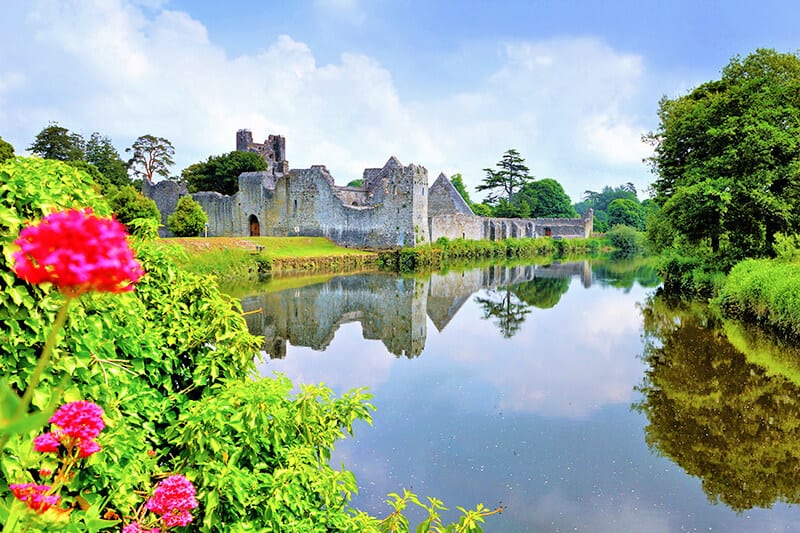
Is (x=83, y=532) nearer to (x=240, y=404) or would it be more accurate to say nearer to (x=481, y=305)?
(x=240, y=404)

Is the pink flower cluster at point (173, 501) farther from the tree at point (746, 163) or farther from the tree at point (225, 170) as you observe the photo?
the tree at point (225, 170)

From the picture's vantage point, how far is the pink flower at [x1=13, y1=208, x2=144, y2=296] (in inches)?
40.7

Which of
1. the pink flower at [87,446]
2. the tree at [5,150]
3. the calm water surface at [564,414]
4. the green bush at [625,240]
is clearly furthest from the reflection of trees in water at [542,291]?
the green bush at [625,240]

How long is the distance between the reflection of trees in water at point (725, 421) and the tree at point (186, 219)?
86.5ft

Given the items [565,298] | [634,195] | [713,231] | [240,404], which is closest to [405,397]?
[240,404]

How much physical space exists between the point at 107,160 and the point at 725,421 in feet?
186

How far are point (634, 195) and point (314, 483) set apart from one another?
146 metres

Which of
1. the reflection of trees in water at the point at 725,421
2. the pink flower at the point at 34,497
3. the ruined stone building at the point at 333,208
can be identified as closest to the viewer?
the pink flower at the point at 34,497

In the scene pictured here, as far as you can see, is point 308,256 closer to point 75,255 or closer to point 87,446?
point 87,446

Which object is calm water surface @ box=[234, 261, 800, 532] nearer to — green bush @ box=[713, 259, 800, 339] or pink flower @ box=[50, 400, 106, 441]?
green bush @ box=[713, 259, 800, 339]

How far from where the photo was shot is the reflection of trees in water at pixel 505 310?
44.7 feet

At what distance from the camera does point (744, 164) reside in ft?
54.7

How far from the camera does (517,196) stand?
72875 mm

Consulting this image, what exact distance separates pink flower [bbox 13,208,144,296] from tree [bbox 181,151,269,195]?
157 ft
